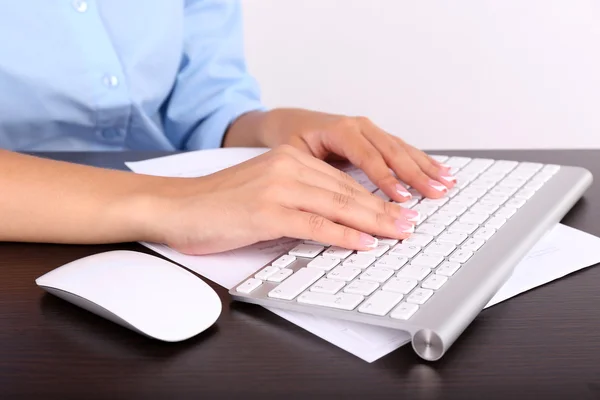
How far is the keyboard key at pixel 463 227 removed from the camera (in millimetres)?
646

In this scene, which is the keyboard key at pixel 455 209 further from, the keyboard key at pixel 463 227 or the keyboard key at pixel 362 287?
the keyboard key at pixel 362 287

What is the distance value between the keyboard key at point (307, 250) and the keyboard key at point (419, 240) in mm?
71

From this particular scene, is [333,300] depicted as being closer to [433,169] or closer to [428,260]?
[428,260]

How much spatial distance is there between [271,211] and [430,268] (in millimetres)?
146

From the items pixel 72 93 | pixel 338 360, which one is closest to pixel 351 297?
pixel 338 360

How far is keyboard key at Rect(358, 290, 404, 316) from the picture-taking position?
495 millimetres

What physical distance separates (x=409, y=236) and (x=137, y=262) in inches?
8.9

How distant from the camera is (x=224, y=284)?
0.59 meters

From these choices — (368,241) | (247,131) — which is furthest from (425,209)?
(247,131)

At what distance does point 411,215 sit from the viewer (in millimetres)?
670

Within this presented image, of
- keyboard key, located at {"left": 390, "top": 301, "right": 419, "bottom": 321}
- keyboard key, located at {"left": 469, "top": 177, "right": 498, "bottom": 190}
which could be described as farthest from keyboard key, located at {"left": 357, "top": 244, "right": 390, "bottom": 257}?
keyboard key, located at {"left": 469, "top": 177, "right": 498, "bottom": 190}

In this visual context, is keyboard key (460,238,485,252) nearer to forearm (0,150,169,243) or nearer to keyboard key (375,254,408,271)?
keyboard key (375,254,408,271)

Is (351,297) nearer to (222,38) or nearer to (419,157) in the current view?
(419,157)

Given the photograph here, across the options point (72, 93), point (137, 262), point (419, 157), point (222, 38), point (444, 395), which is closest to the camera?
point (444, 395)
